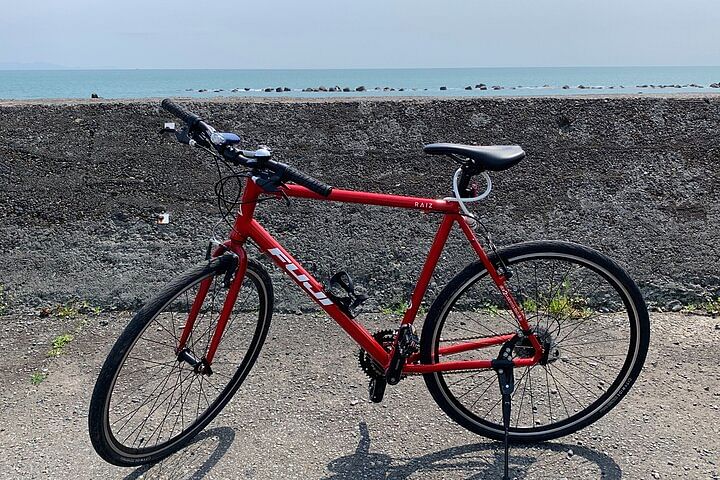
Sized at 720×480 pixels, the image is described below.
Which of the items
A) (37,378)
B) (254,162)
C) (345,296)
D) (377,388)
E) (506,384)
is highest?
(254,162)

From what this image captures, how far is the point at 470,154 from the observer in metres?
2.18

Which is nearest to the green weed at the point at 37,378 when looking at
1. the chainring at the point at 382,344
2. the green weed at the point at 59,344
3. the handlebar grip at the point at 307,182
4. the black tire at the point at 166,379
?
the green weed at the point at 59,344

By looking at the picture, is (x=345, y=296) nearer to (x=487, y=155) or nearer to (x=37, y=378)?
(x=487, y=155)

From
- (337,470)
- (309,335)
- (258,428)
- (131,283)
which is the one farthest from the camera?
(131,283)

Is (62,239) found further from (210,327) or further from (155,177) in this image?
(210,327)

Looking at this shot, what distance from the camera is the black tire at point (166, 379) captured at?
2119 millimetres

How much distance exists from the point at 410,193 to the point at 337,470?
1.95 m

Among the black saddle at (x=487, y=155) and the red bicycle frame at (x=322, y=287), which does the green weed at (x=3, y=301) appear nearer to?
the red bicycle frame at (x=322, y=287)

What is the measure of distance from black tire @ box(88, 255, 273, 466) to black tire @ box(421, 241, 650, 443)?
94 cm

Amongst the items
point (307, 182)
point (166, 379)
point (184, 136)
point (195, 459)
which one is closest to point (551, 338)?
point (307, 182)

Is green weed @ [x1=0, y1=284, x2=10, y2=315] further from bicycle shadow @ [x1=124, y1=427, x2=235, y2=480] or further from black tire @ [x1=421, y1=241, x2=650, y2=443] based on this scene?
black tire @ [x1=421, y1=241, x2=650, y2=443]

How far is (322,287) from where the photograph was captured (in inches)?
92.2

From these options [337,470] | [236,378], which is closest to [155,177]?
[236,378]

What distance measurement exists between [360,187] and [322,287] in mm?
1528
